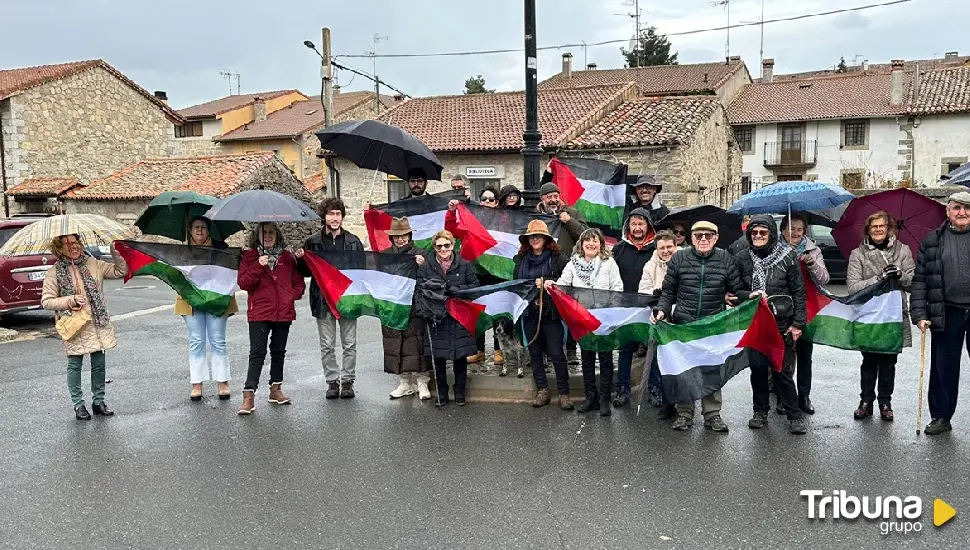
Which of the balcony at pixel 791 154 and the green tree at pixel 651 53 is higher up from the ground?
the green tree at pixel 651 53

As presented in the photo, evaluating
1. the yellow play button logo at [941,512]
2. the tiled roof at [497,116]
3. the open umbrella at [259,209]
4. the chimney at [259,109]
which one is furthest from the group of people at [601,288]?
the chimney at [259,109]

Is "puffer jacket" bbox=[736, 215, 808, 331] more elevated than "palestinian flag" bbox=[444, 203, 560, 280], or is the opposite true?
"palestinian flag" bbox=[444, 203, 560, 280]

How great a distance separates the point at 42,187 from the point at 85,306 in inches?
993

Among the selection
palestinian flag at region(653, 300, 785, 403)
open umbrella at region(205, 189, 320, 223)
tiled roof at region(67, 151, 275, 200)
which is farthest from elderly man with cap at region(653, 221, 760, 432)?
tiled roof at region(67, 151, 275, 200)

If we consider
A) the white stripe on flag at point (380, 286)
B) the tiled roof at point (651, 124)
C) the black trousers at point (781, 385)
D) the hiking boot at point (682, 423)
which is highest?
the tiled roof at point (651, 124)

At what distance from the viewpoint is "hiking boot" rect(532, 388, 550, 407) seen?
298 inches

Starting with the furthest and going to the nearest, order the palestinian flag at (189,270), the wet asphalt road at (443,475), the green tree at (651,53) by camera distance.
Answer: the green tree at (651,53)
the palestinian flag at (189,270)
the wet asphalt road at (443,475)

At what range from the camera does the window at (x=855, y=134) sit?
4084 cm

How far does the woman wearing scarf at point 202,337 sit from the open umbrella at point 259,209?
0.80m

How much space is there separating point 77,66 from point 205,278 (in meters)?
27.8

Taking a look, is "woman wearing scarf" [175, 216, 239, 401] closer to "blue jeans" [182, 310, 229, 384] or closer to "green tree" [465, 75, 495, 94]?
"blue jeans" [182, 310, 229, 384]

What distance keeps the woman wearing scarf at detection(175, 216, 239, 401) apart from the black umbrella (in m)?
1.60

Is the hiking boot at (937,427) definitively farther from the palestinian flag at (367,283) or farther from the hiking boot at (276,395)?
the hiking boot at (276,395)

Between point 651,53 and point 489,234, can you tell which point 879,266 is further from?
point 651,53
